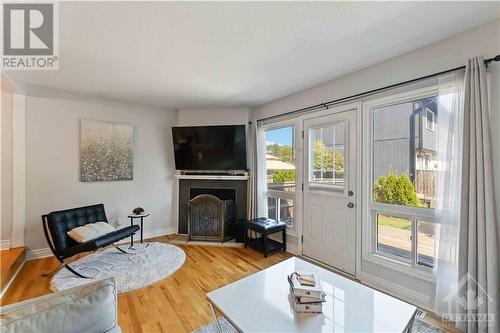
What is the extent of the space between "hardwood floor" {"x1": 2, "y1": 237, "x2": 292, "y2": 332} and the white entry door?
2.10ft

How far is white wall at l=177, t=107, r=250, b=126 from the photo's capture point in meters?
4.14

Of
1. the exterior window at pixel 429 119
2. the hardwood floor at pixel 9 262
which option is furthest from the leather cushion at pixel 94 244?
the exterior window at pixel 429 119

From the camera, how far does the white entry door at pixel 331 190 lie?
8.80 feet

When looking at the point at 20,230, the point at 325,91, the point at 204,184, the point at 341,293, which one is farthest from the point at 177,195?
the point at 341,293

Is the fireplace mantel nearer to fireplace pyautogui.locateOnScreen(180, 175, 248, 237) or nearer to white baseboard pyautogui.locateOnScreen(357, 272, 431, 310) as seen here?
fireplace pyautogui.locateOnScreen(180, 175, 248, 237)

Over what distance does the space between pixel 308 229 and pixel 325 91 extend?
1.94 metres

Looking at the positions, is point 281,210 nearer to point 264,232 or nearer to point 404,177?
point 264,232

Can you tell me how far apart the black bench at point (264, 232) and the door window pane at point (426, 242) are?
67.3 inches

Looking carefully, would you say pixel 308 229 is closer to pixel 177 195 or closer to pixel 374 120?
pixel 374 120

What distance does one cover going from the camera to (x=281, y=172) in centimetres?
371

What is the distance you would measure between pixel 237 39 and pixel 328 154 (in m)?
1.84

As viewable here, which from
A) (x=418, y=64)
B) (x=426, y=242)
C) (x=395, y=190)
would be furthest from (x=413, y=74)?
(x=426, y=242)

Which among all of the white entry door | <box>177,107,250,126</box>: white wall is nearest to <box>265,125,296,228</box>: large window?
the white entry door

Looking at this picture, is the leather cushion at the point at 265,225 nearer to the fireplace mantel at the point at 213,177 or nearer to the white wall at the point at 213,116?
the fireplace mantel at the point at 213,177
